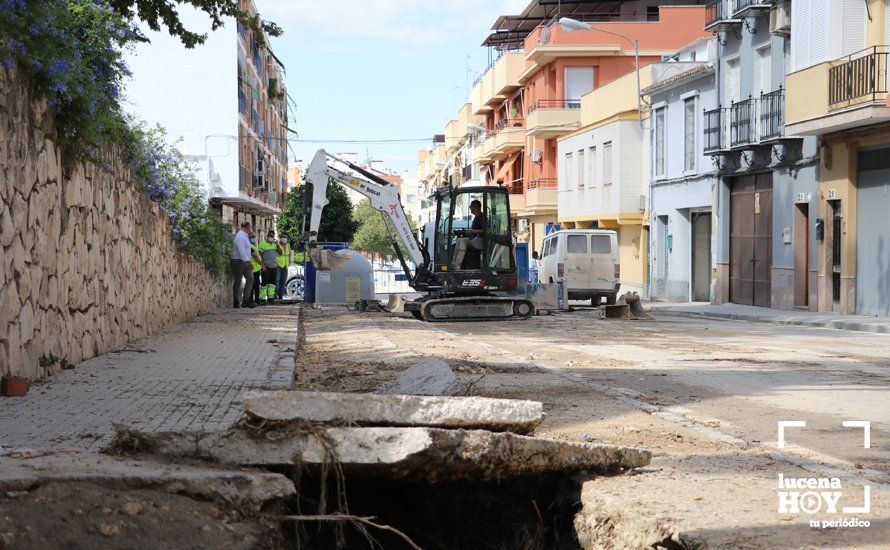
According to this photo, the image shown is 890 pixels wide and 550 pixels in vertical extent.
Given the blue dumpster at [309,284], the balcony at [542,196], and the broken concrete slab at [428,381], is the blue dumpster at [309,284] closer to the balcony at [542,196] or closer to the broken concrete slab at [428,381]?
the broken concrete slab at [428,381]

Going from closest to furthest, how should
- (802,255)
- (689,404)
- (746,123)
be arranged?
(689,404) < (802,255) < (746,123)

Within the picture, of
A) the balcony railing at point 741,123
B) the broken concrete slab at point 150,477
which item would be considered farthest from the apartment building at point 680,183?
the broken concrete slab at point 150,477

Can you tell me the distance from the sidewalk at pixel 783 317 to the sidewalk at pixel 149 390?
1203cm

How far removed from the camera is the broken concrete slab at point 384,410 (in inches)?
211

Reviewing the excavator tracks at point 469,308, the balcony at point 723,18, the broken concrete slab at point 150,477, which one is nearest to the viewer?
the broken concrete slab at point 150,477

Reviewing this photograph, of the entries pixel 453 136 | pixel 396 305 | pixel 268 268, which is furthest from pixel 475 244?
pixel 453 136

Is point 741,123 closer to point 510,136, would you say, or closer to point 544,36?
point 544,36

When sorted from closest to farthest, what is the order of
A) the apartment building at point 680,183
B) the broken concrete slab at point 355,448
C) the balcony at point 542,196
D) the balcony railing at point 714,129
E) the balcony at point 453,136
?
the broken concrete slab at point 355,448
the balcony railing at point 714,129
the apartment building at point 680,183
the balcony at point 542,196
the balcony at point 453,136

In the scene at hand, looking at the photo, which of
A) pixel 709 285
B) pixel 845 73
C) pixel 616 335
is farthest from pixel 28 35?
pixel 709 285

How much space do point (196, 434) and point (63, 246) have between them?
5443 mm

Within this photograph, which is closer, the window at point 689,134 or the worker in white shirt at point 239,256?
the worker in white shirt at point 239,256

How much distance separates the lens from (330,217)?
6762 centimetres

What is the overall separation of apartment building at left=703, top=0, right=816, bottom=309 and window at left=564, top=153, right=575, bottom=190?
50.2 feet

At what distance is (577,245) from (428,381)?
2248 centimetres
